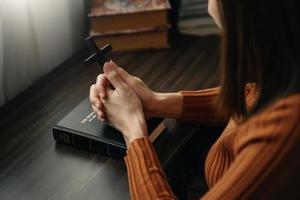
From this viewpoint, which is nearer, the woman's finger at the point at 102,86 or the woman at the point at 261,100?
the woman at the point at 261,100

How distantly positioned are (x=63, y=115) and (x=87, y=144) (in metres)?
0.17

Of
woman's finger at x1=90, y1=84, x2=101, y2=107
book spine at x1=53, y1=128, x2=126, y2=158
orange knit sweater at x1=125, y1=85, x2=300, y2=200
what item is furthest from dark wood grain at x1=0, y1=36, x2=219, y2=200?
orange knit sweater at x1=125, y1=85, x2=300, y2=200

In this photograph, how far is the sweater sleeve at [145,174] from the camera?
881 millimetres

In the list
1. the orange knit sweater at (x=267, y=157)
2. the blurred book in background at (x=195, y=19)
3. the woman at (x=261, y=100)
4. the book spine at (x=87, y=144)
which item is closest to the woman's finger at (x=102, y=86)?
the book spine at (x=87, y=144)

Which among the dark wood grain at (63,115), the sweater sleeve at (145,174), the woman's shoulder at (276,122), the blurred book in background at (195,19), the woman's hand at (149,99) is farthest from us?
the blurred book in background at (195,19)

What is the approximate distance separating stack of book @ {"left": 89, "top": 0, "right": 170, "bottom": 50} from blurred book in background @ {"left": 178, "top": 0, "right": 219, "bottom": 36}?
0.19 meters

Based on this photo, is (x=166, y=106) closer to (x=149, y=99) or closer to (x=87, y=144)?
(x=149, y=99)

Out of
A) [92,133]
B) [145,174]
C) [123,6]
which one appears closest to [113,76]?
[92,133]

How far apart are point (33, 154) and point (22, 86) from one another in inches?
12.9

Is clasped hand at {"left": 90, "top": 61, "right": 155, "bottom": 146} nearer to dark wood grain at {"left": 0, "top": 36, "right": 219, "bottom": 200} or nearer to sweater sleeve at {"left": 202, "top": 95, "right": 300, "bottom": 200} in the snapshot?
dark wood grain at {"left": 0, "top": 36, "right": 219, "bottom": 200}

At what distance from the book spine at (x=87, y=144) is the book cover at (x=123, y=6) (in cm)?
44

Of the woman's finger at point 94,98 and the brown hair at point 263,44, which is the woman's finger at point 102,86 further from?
the brown hair at point 263,44

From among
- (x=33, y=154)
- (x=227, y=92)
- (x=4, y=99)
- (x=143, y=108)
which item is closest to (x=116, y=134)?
(x=143, y=108)

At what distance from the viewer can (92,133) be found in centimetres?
105
